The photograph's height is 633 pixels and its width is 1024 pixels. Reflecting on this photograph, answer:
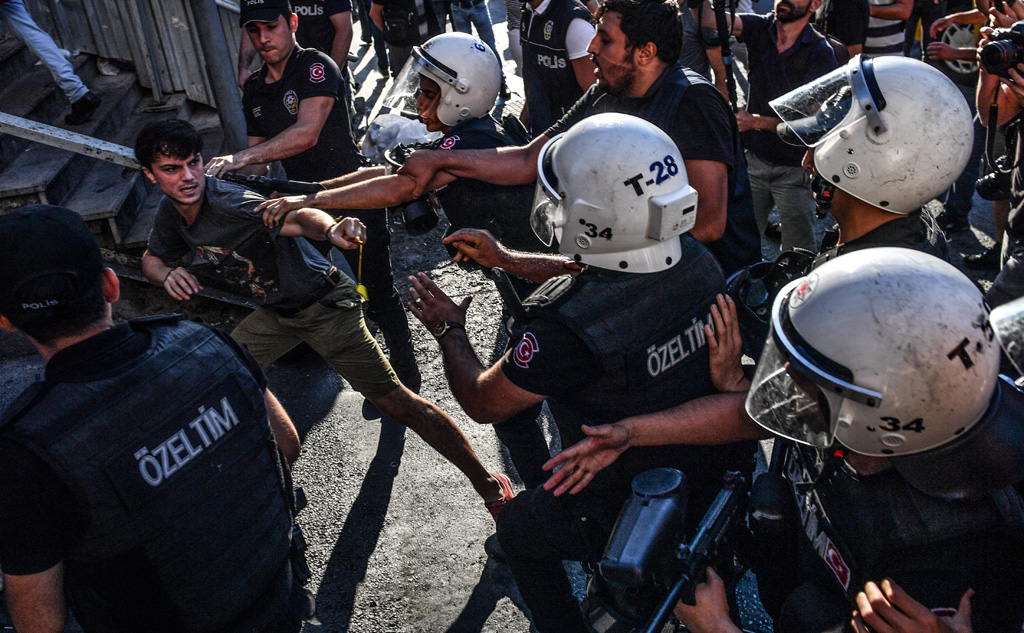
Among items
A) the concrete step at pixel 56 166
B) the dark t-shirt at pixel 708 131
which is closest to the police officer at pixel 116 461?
the dark t-shirt at pixel 708 131

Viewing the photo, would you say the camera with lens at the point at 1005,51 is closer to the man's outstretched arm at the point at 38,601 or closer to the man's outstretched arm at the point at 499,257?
the man's outstretched arm at the point at 499,257

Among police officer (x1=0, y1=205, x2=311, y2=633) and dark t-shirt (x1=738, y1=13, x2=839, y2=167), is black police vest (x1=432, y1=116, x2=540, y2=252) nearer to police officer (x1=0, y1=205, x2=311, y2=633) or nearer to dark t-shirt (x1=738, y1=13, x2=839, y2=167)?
police officer (x1=0, y1=205, x2=311, y2=633)

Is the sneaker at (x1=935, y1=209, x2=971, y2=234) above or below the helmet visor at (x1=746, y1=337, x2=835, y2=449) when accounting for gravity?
below

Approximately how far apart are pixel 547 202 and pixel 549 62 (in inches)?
125

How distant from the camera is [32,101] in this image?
252 inches

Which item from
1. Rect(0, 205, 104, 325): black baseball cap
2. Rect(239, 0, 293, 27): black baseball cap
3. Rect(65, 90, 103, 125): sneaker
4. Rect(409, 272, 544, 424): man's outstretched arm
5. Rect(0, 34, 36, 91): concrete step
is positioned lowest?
Rect(65, 90, 103, 125): sneaker

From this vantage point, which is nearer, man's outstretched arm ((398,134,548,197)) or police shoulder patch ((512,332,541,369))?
police shoulder patch ((512,332,541,369))

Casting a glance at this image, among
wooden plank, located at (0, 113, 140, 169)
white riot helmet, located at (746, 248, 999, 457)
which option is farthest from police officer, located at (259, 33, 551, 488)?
wooden plank, located at (0, 113, 140, 169)

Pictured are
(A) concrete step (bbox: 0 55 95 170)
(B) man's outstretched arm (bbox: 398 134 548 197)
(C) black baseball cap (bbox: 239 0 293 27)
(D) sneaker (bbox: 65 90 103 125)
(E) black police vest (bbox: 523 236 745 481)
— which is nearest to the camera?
(E) black police vest (bbox: 523 236 745 481)

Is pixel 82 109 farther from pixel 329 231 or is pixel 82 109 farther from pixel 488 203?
pixel 488 203

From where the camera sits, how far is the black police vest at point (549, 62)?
5293 mm

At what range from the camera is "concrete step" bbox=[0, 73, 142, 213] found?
5391 millimetres

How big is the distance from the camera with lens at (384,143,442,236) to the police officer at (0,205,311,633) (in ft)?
4.66

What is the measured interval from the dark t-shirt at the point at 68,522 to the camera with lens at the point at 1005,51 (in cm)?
344
